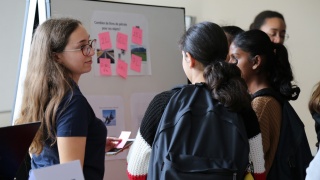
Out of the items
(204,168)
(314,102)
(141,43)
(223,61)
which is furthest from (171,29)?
(204,168)

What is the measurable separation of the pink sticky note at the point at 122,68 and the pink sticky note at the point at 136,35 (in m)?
0.17

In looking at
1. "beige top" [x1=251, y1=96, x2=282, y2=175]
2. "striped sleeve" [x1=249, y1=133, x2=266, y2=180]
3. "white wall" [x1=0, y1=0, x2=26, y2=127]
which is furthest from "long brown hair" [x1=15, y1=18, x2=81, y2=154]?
"white wall" [x1=0, y1=0, x2=26, y2=127]

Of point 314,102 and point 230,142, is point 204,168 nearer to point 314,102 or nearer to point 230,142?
point 230,142

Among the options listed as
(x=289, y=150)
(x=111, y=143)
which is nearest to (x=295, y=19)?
(x=289, y=150)

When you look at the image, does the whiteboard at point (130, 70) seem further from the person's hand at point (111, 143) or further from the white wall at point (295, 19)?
the white wall at point (295, 19)

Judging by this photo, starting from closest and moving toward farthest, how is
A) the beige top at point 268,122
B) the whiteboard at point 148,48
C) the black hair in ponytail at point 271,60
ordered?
the beige top at point 268,122 → the black hair in ponytail at point 271,60 → the whiteboard at point 148,48

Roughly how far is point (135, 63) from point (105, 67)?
0.22 meters

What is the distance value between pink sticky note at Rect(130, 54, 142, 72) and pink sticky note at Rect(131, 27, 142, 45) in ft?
0.32

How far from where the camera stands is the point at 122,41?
283 cm

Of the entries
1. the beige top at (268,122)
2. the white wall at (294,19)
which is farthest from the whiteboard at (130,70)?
the beige top at (268,122)

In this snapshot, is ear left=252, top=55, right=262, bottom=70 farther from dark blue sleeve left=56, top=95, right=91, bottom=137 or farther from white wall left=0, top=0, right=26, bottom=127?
white wall left=0, top=0, right=26, bottom=127

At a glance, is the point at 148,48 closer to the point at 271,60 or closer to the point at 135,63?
the point at 135,63

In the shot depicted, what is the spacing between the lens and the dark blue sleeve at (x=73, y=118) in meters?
1.51

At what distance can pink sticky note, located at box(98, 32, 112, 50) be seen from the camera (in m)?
2.75
